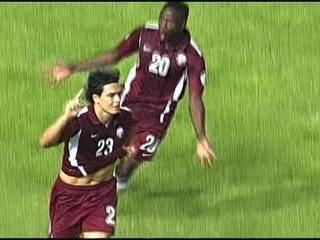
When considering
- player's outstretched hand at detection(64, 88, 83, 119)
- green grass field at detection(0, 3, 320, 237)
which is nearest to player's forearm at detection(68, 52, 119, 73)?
player's outstretched hand at detection(64, 88, 83, 119)

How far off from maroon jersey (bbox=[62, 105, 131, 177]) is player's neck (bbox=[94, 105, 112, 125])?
0.02 m

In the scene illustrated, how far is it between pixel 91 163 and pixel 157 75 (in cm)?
172

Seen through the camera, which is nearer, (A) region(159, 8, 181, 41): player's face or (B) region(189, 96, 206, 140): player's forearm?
(A) region(159, 8, 181, 41): player's face

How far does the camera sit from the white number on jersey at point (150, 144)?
1409 cm

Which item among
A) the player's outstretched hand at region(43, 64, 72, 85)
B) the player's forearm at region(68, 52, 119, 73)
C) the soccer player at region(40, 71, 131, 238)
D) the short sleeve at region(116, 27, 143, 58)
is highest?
the short sleeve at region(116, 27, 143, 58)

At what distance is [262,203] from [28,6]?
16.7ft

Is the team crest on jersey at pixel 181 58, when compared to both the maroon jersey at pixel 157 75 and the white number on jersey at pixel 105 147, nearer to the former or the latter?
the maroon jersey at pixel 157 75

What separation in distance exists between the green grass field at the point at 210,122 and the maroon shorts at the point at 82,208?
1.41 metres

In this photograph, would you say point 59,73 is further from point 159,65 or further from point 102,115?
point 159,65

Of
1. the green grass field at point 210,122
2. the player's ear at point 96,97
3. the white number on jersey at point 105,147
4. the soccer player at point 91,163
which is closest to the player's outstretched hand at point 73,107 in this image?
the soccer player at point 91,163

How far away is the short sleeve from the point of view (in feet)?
44.7

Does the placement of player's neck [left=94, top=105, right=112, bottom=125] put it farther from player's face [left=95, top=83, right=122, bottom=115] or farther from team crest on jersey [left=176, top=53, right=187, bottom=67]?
team crest on jersey [left=176, top=53, right=187, bottom=67]

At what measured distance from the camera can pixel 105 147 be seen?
484 inches

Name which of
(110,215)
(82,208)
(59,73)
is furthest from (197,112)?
(82,208)
